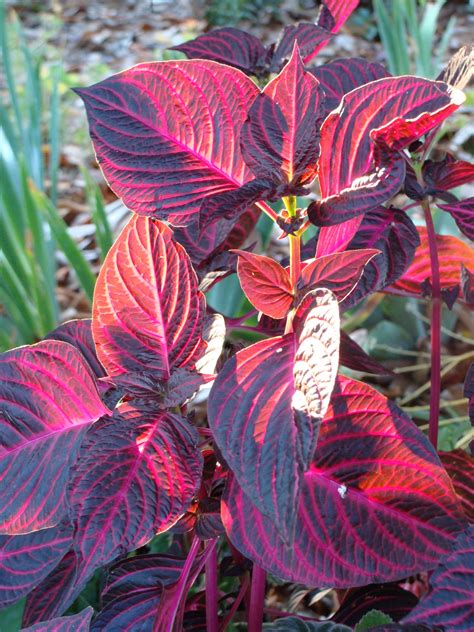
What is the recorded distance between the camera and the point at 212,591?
1.79ft

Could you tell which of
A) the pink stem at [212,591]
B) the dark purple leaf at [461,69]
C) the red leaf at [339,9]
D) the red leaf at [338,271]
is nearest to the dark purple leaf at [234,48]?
the red leaf at [339,9]

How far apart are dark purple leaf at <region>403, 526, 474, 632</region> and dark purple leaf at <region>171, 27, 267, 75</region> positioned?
458 mm

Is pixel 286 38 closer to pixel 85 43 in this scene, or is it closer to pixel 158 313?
pixel 158 313

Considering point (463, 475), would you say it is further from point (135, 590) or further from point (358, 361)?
point (135, 590)

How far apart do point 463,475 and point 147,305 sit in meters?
0.28

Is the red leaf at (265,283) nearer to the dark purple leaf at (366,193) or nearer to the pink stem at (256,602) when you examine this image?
the dark purple leaf at (366,193)

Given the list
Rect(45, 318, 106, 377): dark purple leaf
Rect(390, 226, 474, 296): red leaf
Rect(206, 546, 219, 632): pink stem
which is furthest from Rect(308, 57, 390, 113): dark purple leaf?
Rect(206, 546, 219, 632): pink stem

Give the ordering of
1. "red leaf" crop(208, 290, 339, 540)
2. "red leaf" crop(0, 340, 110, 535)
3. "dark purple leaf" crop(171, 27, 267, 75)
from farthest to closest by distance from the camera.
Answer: "dark purple leaf" crop(171, 27, 267, 75) → "red leaf" crop(0, 340, 110, 535) → "red leaf" crop(208, 290, 339, 540)

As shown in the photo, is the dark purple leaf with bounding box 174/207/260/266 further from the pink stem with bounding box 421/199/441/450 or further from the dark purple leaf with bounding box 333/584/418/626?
the dark purple leaf with bounding box 333/584/418/626

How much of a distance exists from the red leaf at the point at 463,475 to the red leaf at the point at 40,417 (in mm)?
275

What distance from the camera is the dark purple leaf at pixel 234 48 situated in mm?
669

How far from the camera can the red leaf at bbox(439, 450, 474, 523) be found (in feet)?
1.78

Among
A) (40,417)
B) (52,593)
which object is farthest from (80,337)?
(52,593)

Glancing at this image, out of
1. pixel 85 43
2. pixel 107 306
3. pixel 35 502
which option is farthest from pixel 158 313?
pixel 85 43
